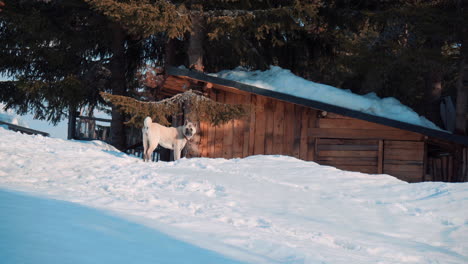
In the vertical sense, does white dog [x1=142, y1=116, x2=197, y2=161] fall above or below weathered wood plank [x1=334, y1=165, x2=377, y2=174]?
above

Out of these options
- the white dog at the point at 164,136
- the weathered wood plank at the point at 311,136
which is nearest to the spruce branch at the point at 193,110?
the white dog at the point at 164,136

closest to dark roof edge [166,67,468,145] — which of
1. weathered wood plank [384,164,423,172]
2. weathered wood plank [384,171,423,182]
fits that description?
weathered wood plank [384,164,423,172]

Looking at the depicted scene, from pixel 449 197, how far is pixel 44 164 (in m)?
6.94

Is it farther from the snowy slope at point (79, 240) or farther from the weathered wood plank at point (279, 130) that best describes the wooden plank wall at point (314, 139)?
the snowy slope at point (79, 240)

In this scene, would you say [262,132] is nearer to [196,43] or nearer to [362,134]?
[362,134]

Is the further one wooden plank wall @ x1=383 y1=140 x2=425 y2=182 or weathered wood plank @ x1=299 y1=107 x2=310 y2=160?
weathered wood plank @ x1=299 y1=107 x2=310 y2=160

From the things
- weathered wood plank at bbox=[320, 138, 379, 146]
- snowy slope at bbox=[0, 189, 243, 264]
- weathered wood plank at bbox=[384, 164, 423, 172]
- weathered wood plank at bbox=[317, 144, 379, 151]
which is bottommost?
snowy slope at bbox=[0, 189, 243, 264]

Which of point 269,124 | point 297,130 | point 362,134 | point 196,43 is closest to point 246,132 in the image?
point 269,124

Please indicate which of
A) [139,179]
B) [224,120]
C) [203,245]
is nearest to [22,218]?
[203,245]

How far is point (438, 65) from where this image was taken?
36.7 ft

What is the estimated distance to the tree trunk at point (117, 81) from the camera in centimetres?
1753

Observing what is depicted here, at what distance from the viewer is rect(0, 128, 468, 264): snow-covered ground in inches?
148

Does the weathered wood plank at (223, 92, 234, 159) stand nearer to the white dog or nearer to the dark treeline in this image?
the white dog

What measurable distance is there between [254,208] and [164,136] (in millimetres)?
6159
